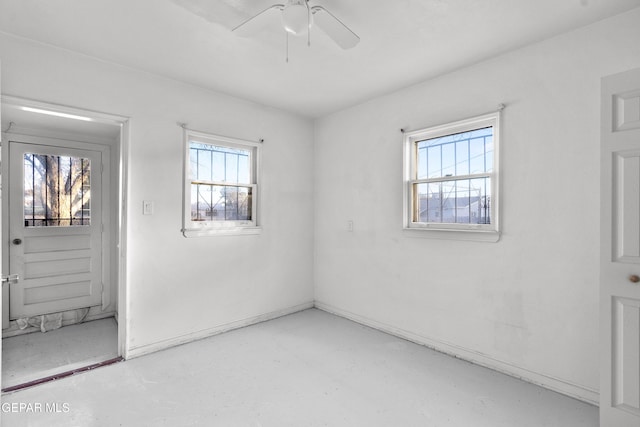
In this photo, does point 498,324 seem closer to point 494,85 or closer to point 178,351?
point 494,85

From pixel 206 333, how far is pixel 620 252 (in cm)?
339

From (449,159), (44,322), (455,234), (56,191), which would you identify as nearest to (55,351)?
(44,322)

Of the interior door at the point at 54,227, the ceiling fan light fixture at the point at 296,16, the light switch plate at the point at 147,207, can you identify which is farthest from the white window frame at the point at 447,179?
the interior door at the point at 54,227

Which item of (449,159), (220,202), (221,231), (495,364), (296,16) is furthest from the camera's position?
(220,202)

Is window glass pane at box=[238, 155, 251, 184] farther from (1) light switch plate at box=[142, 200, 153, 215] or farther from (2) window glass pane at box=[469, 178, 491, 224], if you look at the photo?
(2) window glass pane at box=[469, 178, 491, 224]

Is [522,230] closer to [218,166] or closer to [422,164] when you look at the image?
[422,164]

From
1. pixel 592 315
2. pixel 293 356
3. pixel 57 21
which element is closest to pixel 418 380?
pixel 293 356

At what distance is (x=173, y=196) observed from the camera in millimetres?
3059

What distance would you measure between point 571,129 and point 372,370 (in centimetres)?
234

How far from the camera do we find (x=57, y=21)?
2.14m

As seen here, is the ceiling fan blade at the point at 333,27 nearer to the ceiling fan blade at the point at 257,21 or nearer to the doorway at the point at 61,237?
the ceiling fan blade at the point at 257,21

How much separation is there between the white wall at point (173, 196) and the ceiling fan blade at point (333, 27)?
5.89 feet

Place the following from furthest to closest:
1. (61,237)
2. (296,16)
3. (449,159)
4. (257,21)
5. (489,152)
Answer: (61,237) → (449,159) → (489,152) → (257,21) → (296,16)

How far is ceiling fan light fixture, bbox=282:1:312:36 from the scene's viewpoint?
1754 millimetres
